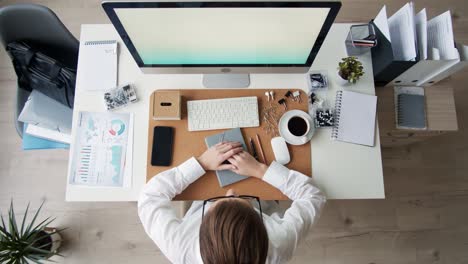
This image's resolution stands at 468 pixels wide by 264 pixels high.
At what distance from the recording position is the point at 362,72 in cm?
121

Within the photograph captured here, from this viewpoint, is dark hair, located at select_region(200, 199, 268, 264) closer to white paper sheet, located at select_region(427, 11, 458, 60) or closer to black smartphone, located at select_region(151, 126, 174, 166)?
black smartphone, located at select_region(151, 126, 174, 166)

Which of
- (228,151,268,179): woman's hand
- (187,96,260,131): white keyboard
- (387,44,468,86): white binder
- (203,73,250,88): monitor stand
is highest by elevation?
(387,44,468,86): white binder

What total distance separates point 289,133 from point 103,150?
2.31 ft

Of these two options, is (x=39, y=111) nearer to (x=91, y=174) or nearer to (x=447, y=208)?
(x=91, y=174)

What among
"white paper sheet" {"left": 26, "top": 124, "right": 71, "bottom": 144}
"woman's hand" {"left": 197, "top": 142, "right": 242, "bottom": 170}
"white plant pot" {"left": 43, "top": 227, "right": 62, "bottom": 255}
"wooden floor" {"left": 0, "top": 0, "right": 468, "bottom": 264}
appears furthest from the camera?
"wooden floor" {"left": 0, "top": 0, "right": 468, "bottom": 264}

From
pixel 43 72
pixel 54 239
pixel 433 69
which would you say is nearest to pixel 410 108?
pixel 433 69

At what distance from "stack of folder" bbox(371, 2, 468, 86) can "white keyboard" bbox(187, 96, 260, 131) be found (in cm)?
53

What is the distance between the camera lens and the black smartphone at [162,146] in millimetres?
1140

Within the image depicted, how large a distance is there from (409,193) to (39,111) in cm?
198

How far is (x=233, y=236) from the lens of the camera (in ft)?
2.62

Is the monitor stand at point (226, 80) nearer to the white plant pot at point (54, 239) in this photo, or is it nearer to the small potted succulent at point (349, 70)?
the small potted succulent at point (349, 70)

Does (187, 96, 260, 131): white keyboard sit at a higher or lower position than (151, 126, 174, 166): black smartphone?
higher

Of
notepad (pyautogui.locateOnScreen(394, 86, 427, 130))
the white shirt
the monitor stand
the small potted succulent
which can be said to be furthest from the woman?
notepad (pyautogui.locateOnScreen(394, 86, 427, 130))

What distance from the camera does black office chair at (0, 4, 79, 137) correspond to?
116cm
